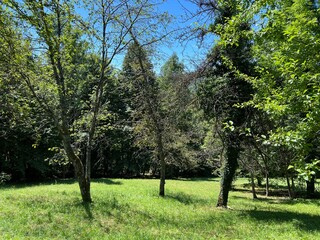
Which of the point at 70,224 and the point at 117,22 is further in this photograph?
the point at 117,22

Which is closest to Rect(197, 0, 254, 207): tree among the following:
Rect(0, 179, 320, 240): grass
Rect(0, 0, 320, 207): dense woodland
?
Rect(0, 0, 320, 207): dense woodland

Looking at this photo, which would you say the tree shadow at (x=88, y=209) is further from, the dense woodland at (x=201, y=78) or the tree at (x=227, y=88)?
the tree at (x=227, y=88)

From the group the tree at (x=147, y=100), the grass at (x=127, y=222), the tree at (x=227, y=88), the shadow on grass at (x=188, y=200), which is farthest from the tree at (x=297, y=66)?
the tree at (x=147, y=100)

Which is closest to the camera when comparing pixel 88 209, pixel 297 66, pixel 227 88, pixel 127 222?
pixel 297 66

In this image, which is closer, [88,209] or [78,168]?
[88,209]

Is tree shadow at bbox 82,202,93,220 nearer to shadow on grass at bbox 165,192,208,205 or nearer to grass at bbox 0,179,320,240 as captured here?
grass at bbox 0,179,320,240

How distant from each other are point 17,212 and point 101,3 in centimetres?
626

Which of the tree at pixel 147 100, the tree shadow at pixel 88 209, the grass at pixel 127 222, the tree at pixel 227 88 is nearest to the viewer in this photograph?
the grass at pixel 127 222

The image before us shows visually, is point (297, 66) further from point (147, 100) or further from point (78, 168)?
point (147, 100)

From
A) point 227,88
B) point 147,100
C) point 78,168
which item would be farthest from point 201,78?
point 78,168

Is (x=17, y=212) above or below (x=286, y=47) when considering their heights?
below

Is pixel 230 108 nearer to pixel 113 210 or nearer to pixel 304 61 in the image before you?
pixel 113 210

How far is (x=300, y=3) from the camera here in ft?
12.0

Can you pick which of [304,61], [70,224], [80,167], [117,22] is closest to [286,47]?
[304,61]
